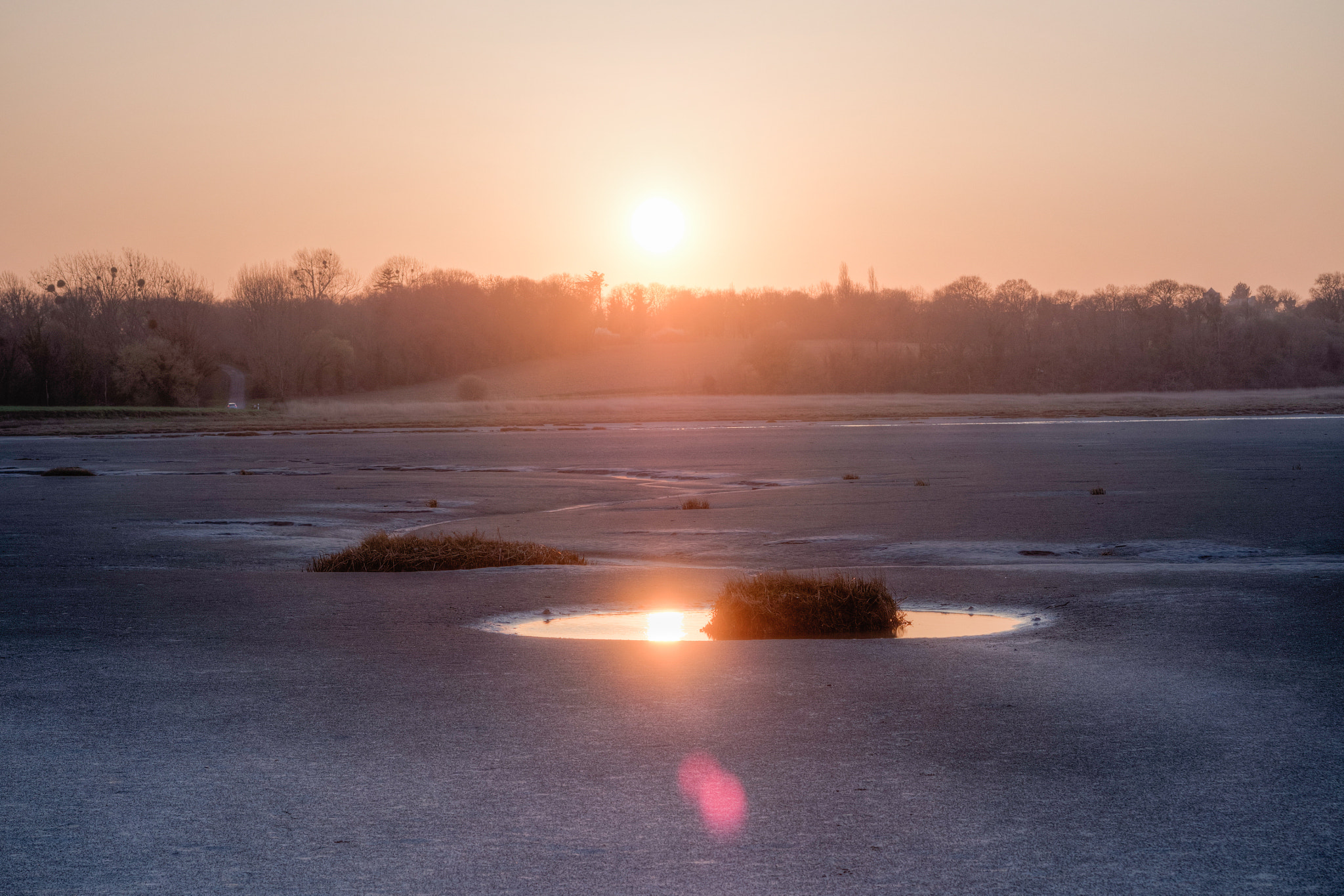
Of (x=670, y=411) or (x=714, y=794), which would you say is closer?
(x=714, y=794)

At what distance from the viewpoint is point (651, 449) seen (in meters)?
36.5

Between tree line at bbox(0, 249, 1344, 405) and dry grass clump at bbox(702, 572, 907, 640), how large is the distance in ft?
263

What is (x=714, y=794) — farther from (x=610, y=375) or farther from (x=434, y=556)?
(x=610, y=375)

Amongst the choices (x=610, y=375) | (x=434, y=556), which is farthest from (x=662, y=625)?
(x=610, y=375)

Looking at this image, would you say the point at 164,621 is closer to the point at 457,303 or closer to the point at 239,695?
the point at 239,695

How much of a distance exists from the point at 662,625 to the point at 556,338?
12717cm

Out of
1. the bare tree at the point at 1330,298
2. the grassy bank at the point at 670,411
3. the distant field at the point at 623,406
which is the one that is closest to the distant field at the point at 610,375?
the distant field at the point at 623,406

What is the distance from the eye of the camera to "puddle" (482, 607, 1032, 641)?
8.85 metres

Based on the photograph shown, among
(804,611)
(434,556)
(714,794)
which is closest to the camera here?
(714,794)

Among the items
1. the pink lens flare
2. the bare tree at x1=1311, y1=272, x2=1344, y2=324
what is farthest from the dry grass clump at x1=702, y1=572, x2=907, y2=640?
the bare tree at x1=1311, y1=272, x2=1344, y2=324

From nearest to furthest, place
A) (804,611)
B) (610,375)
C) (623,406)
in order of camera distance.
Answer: (804,611) < (623,406) < (610,375)

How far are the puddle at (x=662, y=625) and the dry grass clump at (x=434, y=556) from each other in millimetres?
2915

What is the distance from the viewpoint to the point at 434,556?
1234 centimetres

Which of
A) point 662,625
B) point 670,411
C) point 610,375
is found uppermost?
point 610,375
